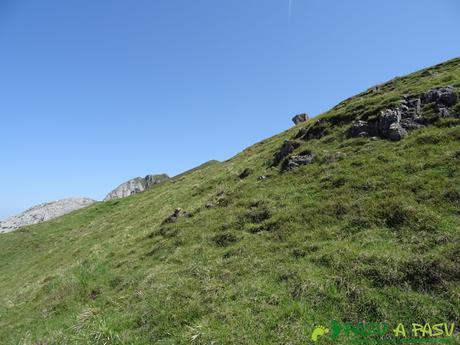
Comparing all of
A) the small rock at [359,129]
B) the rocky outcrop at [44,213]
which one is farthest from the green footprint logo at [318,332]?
the rocky outcrop at [44,213]

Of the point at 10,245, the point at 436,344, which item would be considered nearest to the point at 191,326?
the point at 436,344

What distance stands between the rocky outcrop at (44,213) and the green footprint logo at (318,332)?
106483 millimetres

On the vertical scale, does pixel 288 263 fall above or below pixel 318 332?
above

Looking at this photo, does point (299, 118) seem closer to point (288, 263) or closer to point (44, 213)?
point (288, 263)

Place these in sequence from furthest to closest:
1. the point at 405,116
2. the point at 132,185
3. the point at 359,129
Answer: the point at 132,185 < the point at 359,129 < the point at 405,116

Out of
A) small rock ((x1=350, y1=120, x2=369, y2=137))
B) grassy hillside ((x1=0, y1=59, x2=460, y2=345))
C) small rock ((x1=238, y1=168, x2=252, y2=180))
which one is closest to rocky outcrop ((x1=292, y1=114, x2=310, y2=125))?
small rock ((x1=238, y1=168, x2=252, y2=180))

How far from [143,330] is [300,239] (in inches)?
307

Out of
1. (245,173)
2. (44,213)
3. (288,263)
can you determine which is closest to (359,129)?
(245,173)

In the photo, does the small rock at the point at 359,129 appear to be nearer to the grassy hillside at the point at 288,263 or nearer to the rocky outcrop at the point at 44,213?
the grassy hillside at the point at 288,263

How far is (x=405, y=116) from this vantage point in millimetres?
22625

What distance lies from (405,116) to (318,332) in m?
19.3

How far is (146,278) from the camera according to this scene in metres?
15.7

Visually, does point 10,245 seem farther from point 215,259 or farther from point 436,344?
point 436,344

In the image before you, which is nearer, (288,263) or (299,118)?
(288,263)
